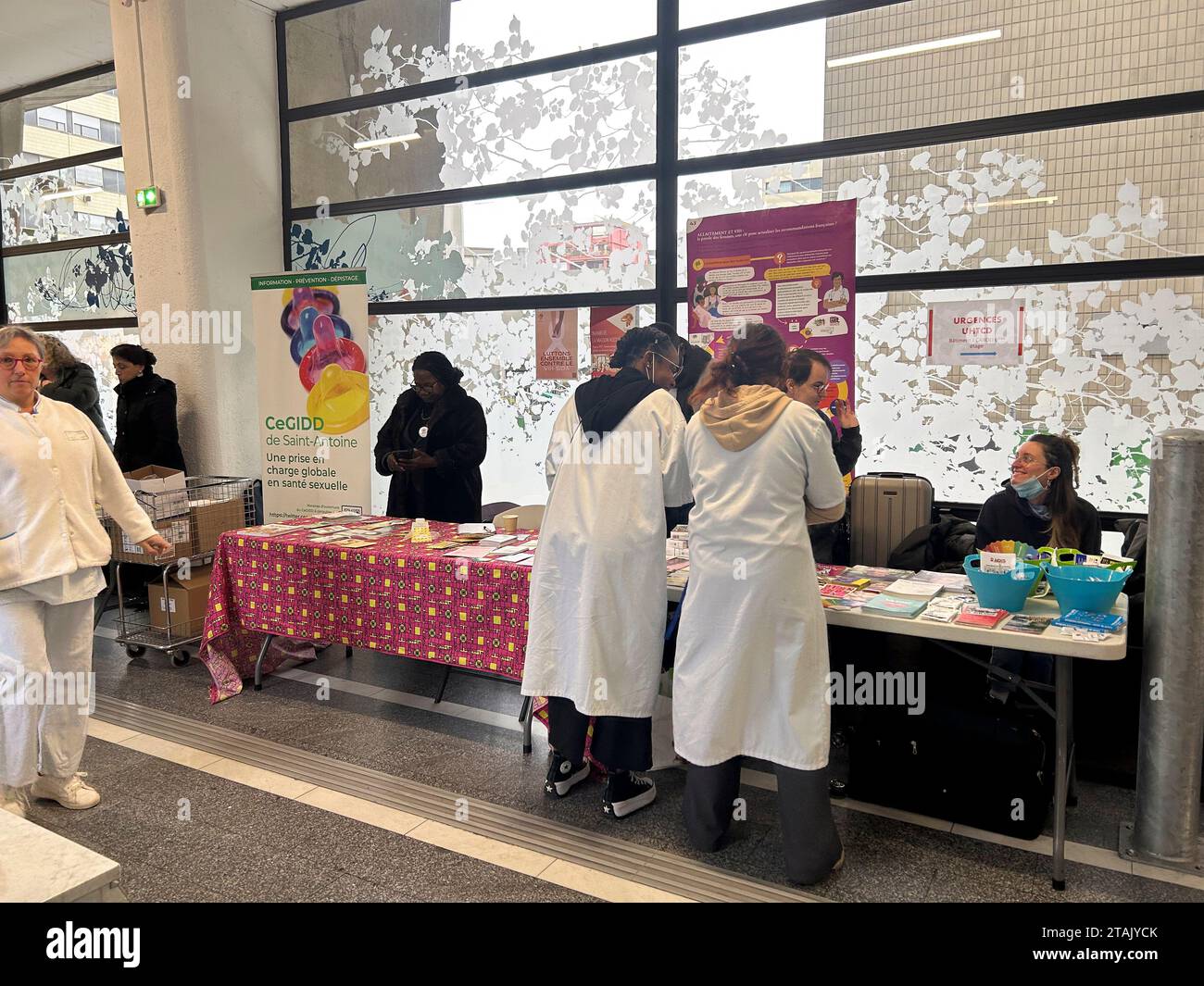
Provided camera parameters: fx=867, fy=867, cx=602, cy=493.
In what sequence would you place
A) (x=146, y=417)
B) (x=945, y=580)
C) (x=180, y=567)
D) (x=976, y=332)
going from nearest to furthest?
(x=945, y=580) → (x=976, y=332) → (x=180, y=567) → (x=146, y=417)

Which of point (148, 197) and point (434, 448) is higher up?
point (148, 197)

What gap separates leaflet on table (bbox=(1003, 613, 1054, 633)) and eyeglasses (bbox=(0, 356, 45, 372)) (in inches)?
121

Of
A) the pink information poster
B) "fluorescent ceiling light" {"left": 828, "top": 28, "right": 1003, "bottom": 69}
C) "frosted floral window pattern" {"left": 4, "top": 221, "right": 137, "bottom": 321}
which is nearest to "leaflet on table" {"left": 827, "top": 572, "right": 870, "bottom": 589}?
the pink information poster

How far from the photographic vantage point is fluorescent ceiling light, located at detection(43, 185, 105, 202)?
6758 millimetres

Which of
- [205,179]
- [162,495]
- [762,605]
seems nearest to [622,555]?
[762,605]

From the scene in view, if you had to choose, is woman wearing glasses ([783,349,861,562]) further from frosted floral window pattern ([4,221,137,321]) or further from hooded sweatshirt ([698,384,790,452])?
frosted floral window pattern ([4,221,137,321])

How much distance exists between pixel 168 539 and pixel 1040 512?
3.97 m

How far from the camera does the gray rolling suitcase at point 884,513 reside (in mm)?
3846

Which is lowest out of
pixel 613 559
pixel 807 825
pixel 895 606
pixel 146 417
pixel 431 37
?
pixel 807 825

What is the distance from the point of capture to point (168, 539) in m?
4.37

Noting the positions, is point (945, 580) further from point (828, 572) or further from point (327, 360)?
point (327, 360)

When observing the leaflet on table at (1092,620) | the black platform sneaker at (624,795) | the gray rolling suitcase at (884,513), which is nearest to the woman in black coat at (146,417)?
the black platform sneaker at (624,795)

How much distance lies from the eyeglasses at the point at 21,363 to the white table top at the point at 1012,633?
2.61 metres
